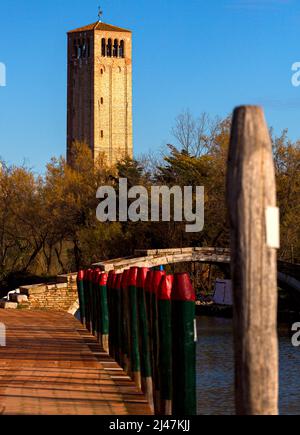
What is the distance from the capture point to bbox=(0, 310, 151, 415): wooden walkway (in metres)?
13.4

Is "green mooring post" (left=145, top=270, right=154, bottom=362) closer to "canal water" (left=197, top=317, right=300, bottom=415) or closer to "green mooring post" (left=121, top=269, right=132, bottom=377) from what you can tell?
"green mooring post" (left=121, top=269, right=132, bottom=377)

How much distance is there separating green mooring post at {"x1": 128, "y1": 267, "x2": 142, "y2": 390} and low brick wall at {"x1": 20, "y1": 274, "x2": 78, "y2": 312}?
3158 centimetres

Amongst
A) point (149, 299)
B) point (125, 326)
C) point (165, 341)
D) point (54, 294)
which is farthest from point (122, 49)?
point (165, 341)

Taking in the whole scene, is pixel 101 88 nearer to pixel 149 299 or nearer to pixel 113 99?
pixel 113 99

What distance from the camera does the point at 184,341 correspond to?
11.5 metres

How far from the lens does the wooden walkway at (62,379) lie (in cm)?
1340

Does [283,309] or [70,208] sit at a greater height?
[70,208]

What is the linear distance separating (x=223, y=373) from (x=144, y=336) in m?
18.9

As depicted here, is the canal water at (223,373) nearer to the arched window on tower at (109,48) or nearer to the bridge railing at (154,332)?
the bridge railing at (154,332)

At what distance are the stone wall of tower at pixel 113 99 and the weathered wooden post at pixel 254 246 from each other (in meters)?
128

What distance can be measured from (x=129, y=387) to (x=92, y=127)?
12027 cm
